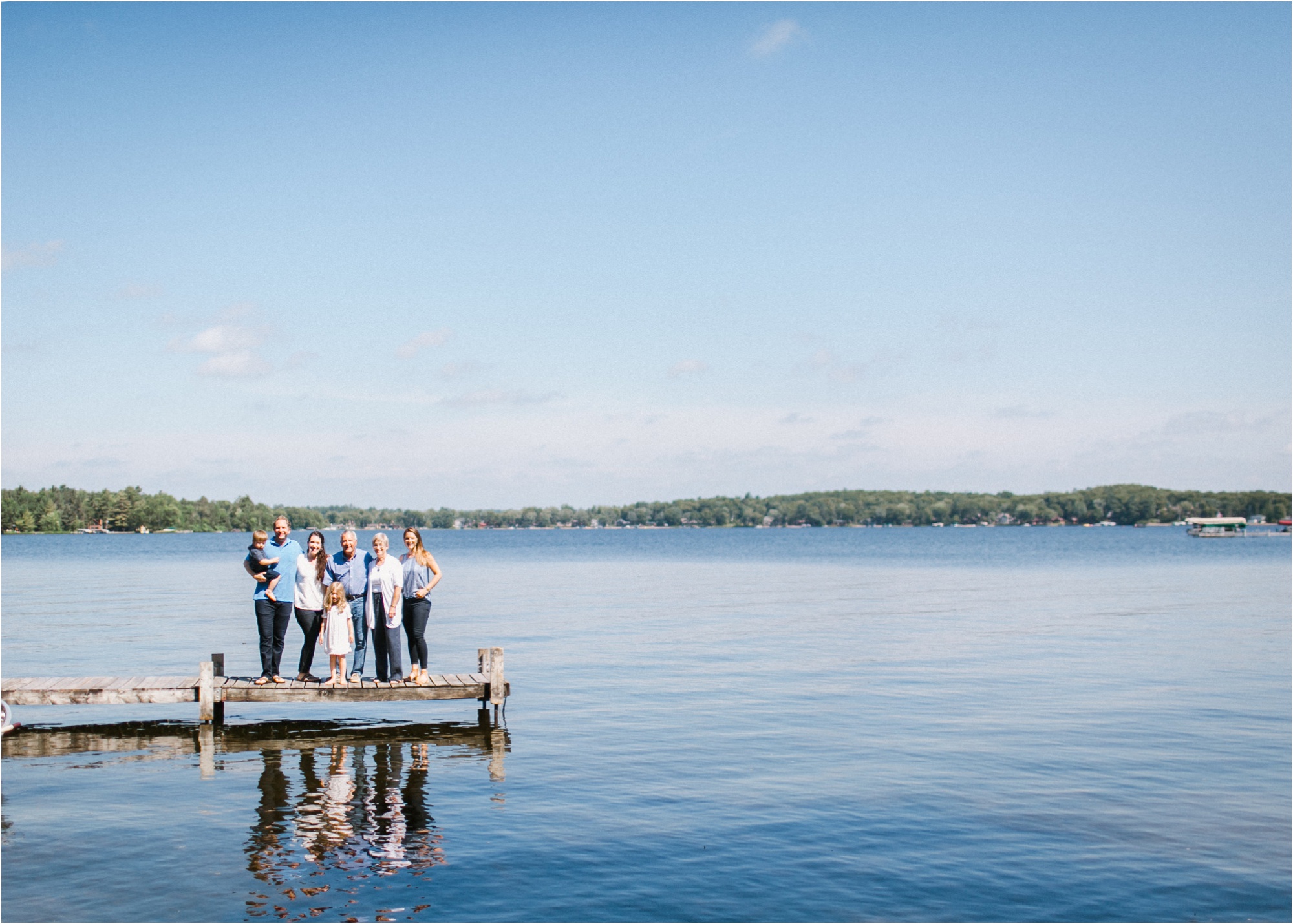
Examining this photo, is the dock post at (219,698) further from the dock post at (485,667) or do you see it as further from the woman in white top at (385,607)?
the dock post at (485,667)

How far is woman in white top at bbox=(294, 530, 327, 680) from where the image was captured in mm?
17312

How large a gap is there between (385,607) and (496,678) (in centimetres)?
237

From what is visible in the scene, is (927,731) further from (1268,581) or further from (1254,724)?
(1268,581)

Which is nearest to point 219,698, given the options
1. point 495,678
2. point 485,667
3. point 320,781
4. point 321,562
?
point 321,562

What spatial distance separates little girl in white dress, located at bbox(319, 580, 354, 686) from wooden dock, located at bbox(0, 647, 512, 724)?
406mm

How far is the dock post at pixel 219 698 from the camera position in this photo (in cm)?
1753

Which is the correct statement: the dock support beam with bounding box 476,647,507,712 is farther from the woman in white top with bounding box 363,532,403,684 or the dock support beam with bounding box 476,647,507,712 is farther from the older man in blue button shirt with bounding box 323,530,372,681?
the older man in blue button shirt with bounding box 323,530,372,681

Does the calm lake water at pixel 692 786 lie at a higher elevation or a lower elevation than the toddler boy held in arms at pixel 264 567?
lower

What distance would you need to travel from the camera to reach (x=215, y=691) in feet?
57.7

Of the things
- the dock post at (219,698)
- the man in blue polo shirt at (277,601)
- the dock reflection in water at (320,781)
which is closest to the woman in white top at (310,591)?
the man in blue polo shirt at (277,601)

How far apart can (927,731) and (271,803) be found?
10.9 meters

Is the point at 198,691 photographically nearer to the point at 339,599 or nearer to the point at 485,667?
the point at 339,599

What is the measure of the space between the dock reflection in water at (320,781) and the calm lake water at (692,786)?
2.4 inches

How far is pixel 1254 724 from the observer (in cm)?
1897
